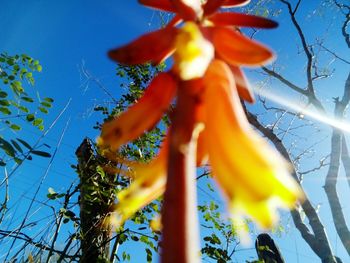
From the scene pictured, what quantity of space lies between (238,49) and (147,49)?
0.17 metres

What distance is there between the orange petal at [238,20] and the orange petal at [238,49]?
0.03 metres

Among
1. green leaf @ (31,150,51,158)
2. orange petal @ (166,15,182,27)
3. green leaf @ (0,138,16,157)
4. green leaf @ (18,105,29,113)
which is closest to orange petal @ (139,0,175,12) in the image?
orange petal @ (166,15,182,27)

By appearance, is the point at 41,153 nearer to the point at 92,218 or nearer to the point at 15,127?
the point at 15,127

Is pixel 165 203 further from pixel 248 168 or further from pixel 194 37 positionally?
pixel 194 37

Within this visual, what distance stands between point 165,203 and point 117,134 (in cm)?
23

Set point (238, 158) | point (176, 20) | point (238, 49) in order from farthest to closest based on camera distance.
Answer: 1. point (176, 20)
2. point (238, 49)
3. point (238, 158)

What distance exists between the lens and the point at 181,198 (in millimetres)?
480

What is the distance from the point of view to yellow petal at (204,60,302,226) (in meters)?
0.55

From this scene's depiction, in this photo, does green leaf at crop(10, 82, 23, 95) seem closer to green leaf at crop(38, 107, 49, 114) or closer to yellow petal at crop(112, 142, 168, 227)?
green leaf at crop(38, 107, 49, 114)

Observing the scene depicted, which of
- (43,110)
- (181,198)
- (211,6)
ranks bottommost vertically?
(181,198)

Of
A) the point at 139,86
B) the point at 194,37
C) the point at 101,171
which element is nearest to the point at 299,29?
the point at 139,86

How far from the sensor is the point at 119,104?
196 inches

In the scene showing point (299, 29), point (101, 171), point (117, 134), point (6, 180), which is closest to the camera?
point (117, 134)

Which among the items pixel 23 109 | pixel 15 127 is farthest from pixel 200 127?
pixel 23 109
